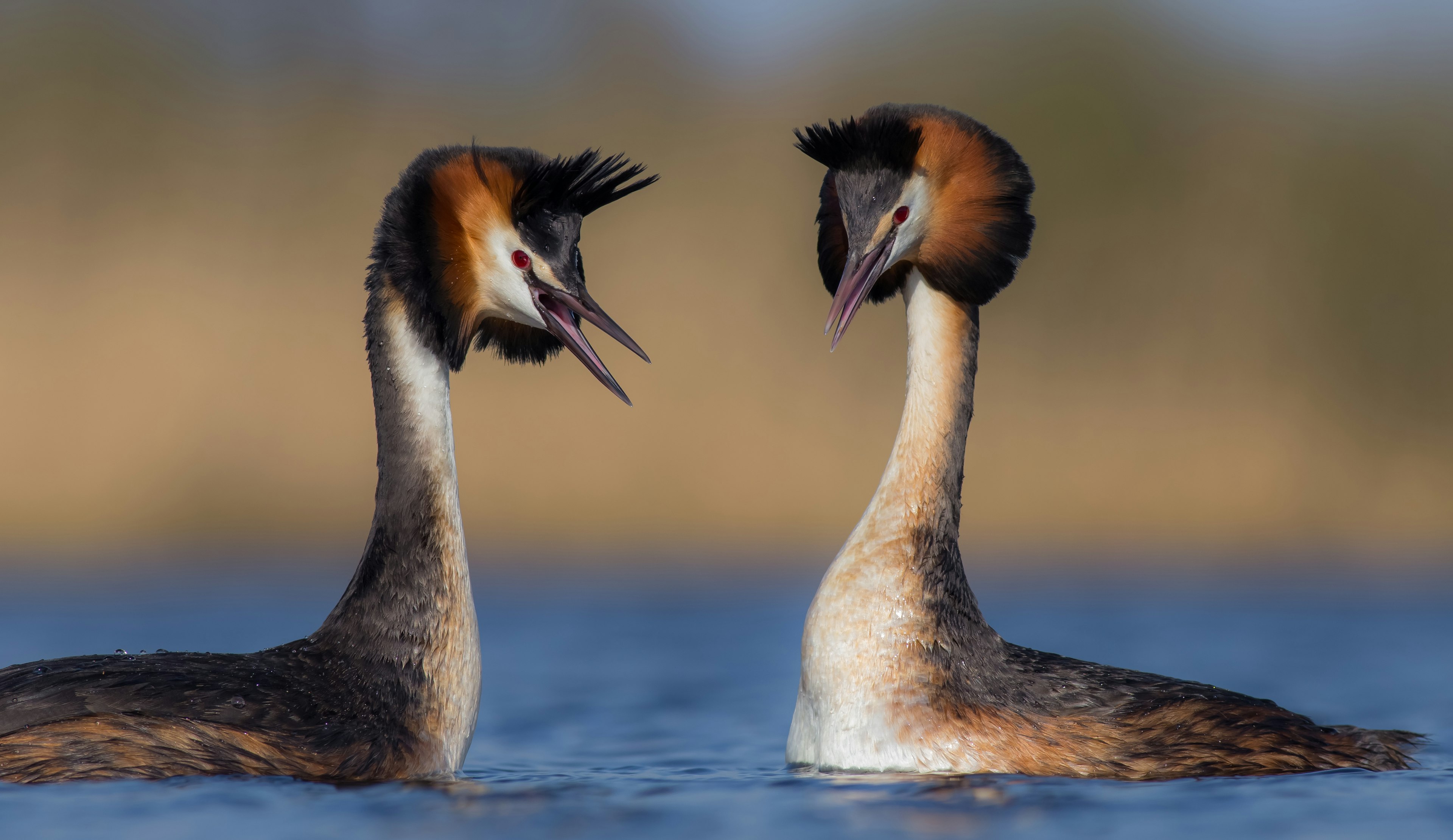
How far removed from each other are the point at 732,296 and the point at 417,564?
1009 inches

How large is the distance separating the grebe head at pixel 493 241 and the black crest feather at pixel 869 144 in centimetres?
80

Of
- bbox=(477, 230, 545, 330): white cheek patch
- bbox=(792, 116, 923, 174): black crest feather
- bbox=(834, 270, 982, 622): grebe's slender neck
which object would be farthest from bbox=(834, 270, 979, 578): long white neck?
bbox=(477, 230, 545, 330): white cheek patch

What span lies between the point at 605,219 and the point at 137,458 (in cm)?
1216

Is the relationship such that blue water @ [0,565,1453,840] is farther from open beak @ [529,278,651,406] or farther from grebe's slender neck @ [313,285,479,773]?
open beak @ [529,278,651,406]

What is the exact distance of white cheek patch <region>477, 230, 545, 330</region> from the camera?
23.6 ft

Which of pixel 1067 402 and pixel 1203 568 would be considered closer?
pixel 1203 568

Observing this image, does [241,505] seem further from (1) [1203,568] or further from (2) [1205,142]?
(2) [1205,142]

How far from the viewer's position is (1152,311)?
107 feet

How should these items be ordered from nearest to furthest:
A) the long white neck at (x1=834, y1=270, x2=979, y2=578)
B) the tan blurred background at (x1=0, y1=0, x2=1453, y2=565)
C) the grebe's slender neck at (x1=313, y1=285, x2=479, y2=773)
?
the grebe's slender neck at (x1=313, y1=285, x2=479, y2=773) < the long white neck at (x1=834, y1=270, x2=979, y2=578) < the tan blurred background at (x1=0, y1=0, x2=1453, y2=565)

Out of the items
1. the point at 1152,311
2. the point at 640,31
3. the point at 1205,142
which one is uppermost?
the point at 640,31

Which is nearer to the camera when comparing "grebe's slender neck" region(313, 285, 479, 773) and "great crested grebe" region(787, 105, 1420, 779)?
"great crested grebe" region(787, 105, 1420, 779)

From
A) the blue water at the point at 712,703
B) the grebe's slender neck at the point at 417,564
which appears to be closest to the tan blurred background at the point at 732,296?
the blue water at the point at 712,703

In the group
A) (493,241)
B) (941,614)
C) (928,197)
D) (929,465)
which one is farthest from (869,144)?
(941,614)

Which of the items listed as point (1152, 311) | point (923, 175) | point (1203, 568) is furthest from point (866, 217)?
point (1152, 311)
